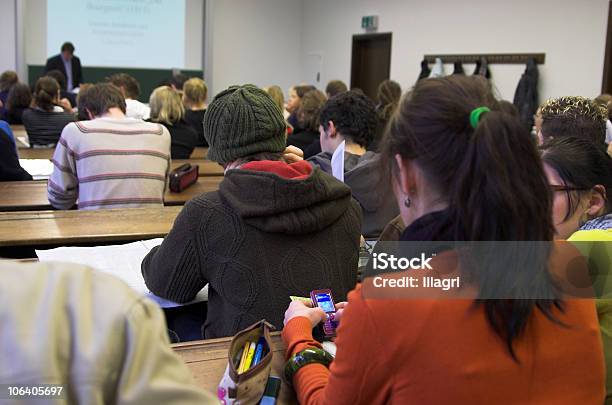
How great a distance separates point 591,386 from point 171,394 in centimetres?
75

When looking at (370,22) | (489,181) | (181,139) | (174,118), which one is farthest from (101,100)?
(370,22)

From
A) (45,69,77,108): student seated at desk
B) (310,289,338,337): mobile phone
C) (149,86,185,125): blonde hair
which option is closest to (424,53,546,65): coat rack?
(149,86,185,125): blonde hair

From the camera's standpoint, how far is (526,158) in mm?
992

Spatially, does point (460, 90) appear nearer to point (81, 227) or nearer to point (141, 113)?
point (81, 227)

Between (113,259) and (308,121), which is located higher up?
(308,121)

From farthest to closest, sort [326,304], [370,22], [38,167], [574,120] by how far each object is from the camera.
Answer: [370,22] → [38,167] → [574,120] → [326,304]

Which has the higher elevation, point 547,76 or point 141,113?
point 547,76

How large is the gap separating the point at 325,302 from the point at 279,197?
0.28m

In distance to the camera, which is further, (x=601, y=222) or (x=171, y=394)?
(x=601, y=222)

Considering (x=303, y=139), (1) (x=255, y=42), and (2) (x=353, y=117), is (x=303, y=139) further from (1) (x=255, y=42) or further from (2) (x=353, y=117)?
(1) (x=255, y=42)

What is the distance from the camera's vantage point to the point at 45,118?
200 inches

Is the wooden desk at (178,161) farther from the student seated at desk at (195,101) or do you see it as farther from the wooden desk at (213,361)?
the wooden desk at (213,361)

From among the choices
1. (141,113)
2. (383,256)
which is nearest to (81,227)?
(383,256)

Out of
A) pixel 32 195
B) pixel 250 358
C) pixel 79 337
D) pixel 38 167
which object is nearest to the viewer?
pixel 79 337
